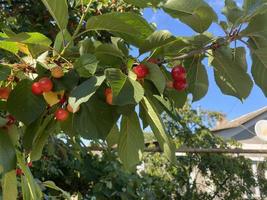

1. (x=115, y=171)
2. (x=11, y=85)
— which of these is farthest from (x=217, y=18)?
(x=115, y=171)

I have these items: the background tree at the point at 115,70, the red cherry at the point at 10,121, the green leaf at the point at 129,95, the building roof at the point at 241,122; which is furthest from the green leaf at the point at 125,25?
the building roof at the point at 241,122

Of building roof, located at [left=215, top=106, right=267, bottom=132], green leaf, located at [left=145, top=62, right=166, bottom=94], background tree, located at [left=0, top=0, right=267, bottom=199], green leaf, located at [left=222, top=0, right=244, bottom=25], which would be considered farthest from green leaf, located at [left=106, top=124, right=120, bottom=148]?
building roof, located at [left=215, top=106, right=267, bottom=132]

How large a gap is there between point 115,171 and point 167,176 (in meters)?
3.14

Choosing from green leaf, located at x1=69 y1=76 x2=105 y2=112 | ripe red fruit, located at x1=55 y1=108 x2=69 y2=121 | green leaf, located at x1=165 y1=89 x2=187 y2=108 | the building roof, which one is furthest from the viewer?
the building roof

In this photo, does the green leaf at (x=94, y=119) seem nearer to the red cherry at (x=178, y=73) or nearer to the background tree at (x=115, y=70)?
the background tree at (x=115, y=70)

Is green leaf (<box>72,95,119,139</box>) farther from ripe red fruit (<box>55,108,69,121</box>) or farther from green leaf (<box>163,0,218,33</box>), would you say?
green leaf (<box>163,0,218,33</box>)

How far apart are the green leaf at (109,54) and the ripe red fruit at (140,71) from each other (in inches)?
1.6

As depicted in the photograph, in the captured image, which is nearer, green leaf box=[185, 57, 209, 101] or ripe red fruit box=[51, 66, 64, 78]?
ripe red fruit box=[51, 66, 64, 78]

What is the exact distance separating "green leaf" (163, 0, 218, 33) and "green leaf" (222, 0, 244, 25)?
3 cm

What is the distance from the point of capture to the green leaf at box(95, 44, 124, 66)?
864 millimetres

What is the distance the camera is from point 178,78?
3.06ft

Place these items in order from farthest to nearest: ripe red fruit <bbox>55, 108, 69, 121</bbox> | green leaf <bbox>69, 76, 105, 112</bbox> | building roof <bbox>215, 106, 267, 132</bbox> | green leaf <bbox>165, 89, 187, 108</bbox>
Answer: building roof <bbox>215, 106, 267, 132</bbox> < green leaf <bbox>165, 89, 187, 108</bbox> < ripe red fruit <bbox>55, 108, 69, 121</bbox> < green leaf <bbox>69, 76, 105, 112</bbox>

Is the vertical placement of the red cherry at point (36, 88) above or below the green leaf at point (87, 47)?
below

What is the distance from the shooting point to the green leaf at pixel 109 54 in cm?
86
